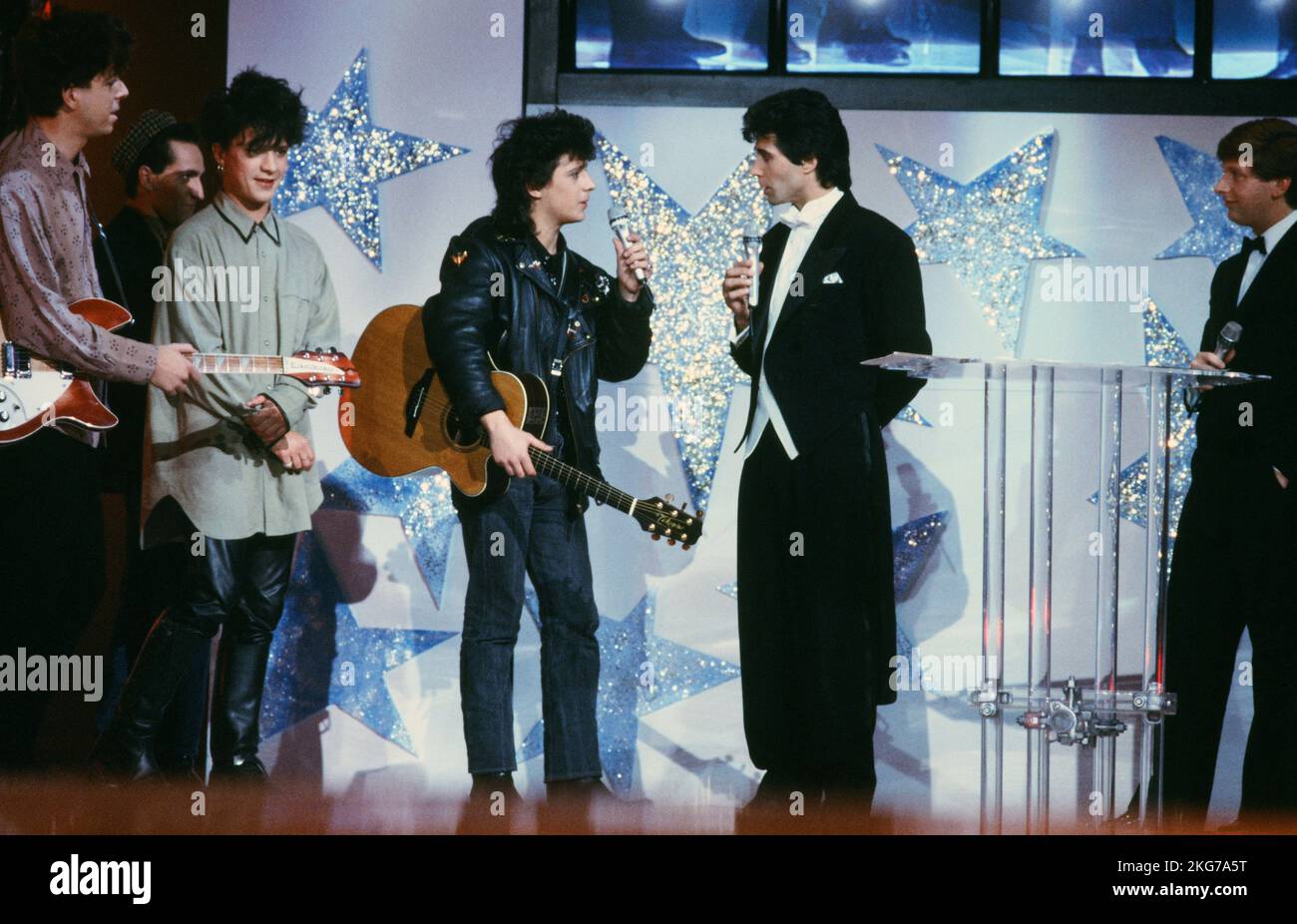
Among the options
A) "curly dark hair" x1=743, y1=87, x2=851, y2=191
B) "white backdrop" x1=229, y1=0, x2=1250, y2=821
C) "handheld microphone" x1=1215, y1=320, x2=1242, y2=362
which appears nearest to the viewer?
"handheld microphone" x1=1215, y1=320, x2=1242, y2=362

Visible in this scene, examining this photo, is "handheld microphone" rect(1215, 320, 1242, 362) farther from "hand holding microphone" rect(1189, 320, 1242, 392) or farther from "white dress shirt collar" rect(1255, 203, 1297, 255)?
"white dress shirt collar" rect(1255, 203, 1297, 255)

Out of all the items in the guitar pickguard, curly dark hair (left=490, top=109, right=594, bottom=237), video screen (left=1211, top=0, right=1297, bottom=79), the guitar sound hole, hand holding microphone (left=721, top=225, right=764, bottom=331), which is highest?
video screen (left=1211, top=0, right=1297, bottom=79)

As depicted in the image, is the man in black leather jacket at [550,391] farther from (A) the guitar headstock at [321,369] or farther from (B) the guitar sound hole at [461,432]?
(A) the guitar headstock at [321,369]

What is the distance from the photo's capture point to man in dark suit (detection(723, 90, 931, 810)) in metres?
4.00

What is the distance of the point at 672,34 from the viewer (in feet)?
16.4

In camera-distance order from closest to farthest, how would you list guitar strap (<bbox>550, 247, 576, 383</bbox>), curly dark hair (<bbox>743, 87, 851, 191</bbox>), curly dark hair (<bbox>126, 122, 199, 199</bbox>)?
curly dark hair (<bbox>743, 87, 851, 191</bbox>)
guitar strap (<bbox>550, 247, 576, 383</bbox>)
curly dark hair (<bbox>126, 122, 199, 199</bbox>)

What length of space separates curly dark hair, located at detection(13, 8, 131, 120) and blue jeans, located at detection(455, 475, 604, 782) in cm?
152

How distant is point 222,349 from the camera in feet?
14.0

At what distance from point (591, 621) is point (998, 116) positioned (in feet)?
6.87

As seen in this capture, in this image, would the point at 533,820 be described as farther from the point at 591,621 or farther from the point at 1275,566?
the point at 1275,566

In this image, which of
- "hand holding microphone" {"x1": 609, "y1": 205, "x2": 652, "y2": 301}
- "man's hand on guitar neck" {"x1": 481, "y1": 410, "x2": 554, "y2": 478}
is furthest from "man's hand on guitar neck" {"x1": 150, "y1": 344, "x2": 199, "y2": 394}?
"hand holding microphone" {"x1": 609, "y1": 205, "x2": 652, "y2": 301}

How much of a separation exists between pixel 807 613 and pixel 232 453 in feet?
5.35
